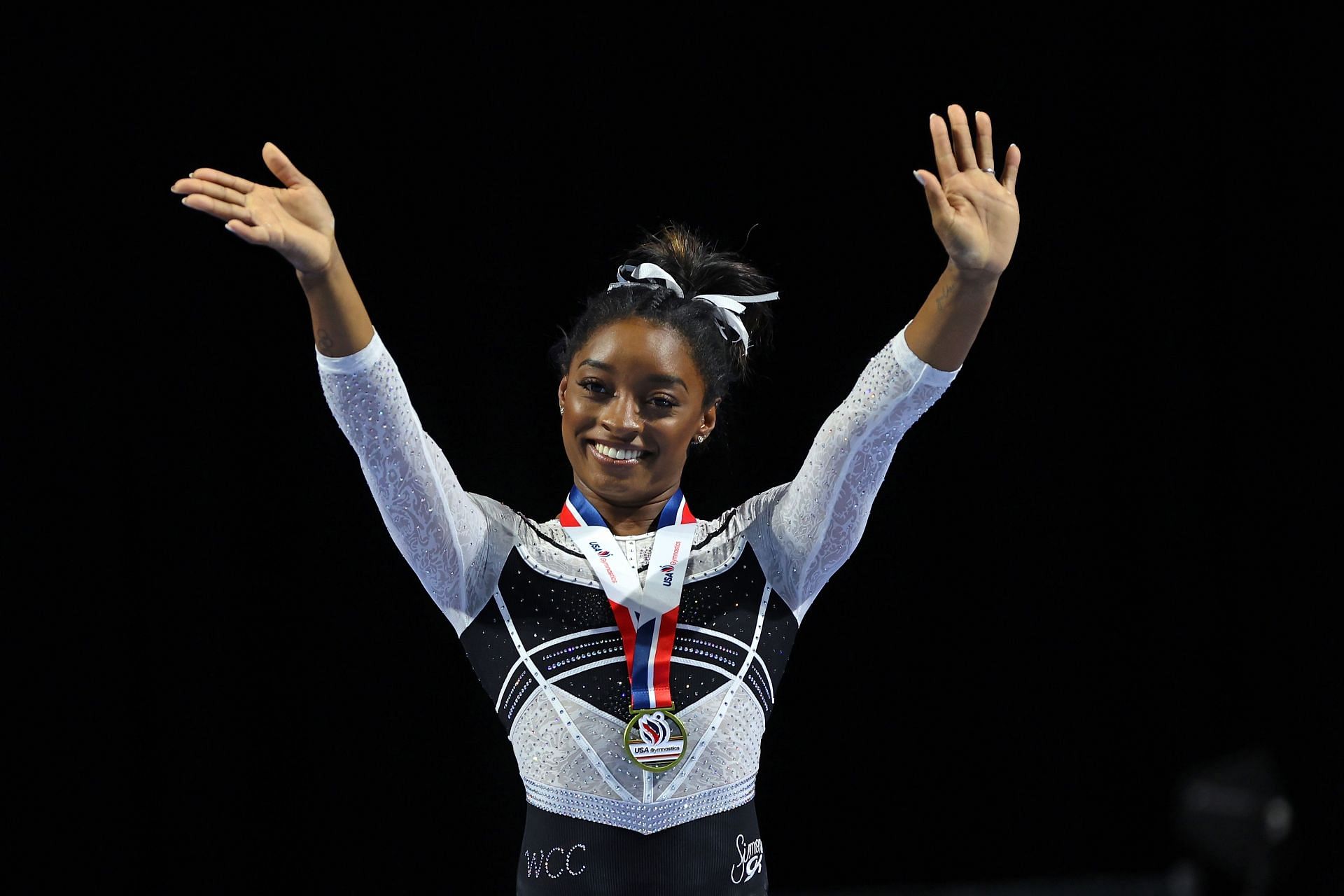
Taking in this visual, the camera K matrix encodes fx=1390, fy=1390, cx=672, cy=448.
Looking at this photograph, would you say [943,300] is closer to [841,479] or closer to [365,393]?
[841,479]

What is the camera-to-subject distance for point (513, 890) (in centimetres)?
267

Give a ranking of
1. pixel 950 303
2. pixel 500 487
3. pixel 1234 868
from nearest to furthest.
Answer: pixel 1234 868 < pixel 950 303 < pixel 500 487

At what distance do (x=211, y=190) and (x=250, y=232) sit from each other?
0.08 meters

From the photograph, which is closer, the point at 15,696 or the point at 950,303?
the point at 950,303

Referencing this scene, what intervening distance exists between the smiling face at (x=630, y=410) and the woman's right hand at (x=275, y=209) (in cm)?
42

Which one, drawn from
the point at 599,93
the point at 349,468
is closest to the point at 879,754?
the point at 349,468

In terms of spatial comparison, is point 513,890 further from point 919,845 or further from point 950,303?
point 950,303

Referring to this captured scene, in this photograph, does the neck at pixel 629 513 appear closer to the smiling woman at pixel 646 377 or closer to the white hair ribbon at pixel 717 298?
the smiling woman at pixel 646 377

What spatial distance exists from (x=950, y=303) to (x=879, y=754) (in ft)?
4.85

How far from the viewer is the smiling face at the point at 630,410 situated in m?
1.79

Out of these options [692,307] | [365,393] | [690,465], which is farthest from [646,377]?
[690,465]

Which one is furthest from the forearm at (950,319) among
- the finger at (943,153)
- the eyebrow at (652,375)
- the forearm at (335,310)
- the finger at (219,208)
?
the finger at (219,208)

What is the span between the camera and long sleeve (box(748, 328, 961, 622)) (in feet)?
5.37

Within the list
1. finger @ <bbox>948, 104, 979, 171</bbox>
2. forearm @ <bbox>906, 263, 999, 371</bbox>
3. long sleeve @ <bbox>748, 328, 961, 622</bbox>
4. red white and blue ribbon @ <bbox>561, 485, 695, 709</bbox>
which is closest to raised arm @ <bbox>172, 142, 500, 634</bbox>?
red white and blue ribbon @ <bbox>561, 485, 695, 709</bbox>
